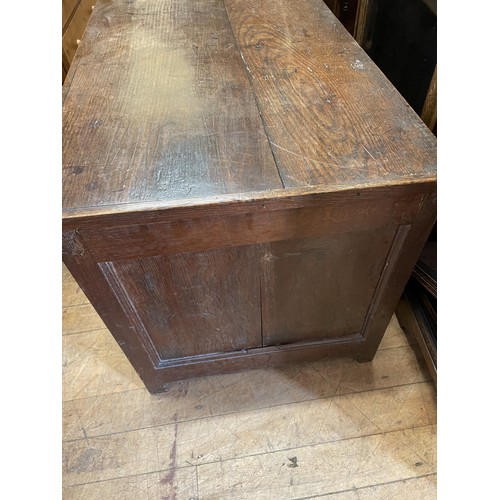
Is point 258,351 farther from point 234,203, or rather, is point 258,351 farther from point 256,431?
point 234,203

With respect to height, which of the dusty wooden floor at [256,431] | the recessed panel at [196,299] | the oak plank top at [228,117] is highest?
the oak plank top at [228,117]

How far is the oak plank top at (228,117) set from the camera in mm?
609

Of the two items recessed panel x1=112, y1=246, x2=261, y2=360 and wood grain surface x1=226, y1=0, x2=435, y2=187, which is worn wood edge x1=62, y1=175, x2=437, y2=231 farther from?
recessed panel x1=112, y1=246, x2=261, y2=360

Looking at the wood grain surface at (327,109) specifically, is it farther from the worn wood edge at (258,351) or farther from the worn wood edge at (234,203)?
A: the worn wood edge at (258,351)

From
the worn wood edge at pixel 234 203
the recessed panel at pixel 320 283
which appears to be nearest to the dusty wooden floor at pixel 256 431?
the recessed panel at pixel 320 283

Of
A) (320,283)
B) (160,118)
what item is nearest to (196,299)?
(320,283)

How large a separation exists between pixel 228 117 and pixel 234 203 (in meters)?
0.24

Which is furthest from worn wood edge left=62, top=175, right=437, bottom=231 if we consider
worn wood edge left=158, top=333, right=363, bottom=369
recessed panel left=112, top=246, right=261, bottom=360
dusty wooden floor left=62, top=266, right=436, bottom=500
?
dusty wooden floor left=62, top=266, right=436, bottom=500

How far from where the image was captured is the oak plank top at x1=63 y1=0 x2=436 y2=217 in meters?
0.61

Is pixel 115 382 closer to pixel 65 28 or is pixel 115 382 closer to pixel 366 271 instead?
pixel 366 271

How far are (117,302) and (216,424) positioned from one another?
51 centimetres

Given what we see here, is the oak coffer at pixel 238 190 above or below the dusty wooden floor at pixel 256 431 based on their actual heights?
above

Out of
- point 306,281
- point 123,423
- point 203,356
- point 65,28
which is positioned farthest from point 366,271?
point 65,28

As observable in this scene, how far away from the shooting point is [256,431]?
1026 mm
